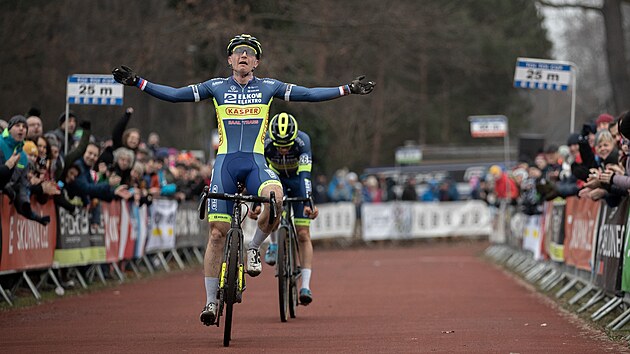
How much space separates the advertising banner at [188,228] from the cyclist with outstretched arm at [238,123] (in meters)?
14.1

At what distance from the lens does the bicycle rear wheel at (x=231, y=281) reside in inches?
420

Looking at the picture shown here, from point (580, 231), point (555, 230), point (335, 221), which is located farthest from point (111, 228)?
point (335, 221)

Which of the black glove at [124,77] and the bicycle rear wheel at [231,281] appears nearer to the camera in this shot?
the bicycle rear wheel at [231,281]

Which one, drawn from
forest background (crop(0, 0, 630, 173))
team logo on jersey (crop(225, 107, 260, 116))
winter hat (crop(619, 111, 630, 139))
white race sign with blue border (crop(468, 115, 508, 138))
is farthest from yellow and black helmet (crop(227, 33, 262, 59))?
white race sign with blue border (crop(468, 115, 508, 138))

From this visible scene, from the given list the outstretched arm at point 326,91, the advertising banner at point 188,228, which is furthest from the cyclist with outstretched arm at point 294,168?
the advertising banner at point 188,228

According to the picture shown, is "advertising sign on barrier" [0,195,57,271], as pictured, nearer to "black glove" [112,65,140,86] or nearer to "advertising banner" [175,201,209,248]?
"black glove" [112,65,140,86]

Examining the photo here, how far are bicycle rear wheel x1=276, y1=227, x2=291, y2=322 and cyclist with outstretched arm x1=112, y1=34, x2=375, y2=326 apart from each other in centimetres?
163

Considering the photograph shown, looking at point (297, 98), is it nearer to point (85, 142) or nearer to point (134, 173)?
point (85, 142)

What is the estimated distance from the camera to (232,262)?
10805 millimetres

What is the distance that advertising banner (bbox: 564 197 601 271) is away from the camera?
1509 cm

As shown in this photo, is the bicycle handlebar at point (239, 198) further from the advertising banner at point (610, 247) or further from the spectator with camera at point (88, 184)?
the spectator with camera at point (88, 184)

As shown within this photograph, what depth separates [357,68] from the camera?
184ft

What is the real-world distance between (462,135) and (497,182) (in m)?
41.6

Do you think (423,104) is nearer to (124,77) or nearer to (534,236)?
(534,236)
